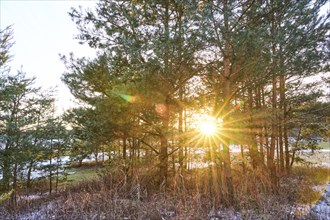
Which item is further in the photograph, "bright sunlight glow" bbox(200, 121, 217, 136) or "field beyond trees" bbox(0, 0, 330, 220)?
"bright sunlight glow" bbox(200, 121, 217, 136)

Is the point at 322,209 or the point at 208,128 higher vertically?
the point at 208,128

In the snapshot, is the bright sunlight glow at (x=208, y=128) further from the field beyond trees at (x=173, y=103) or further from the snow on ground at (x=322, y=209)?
the snow on ground at (x=322, y=209)

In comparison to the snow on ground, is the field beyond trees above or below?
above

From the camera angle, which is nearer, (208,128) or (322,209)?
(322,209)

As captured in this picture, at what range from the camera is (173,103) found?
704 cm

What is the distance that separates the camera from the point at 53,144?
8.97 m

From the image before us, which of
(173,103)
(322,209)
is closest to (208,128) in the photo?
(173,103)

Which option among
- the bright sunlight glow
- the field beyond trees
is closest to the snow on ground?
the field beyond trees

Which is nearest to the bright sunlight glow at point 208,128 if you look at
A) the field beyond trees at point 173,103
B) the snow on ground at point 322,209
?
the field beyond trees at point 173,103

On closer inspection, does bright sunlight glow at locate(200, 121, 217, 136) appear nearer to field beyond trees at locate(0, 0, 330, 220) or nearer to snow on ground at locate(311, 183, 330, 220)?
field beyond trees at locate(0, 0, 330, 220)

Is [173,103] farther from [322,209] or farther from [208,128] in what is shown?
[322,209]

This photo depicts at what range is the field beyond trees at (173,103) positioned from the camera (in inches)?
186

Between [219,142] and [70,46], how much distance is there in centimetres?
578

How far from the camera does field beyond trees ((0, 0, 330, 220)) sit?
4730mm
